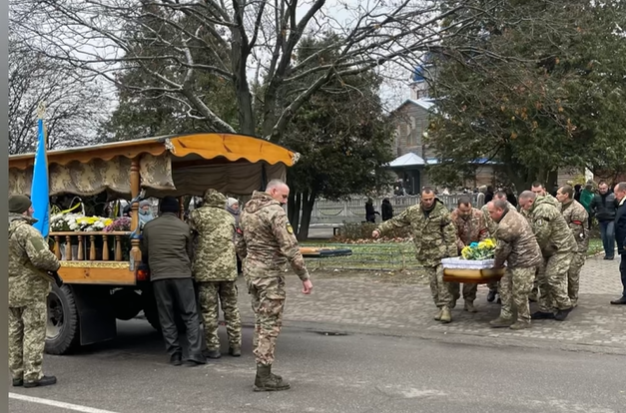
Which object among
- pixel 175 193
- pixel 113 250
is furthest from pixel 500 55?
pixel 113 250

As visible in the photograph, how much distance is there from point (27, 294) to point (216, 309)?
2.08 metres

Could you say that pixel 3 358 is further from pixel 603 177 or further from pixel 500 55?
pixel 603 177

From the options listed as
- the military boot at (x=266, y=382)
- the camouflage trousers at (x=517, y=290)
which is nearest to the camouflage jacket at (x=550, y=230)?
the camouflage trousers at (x=517, y=290)

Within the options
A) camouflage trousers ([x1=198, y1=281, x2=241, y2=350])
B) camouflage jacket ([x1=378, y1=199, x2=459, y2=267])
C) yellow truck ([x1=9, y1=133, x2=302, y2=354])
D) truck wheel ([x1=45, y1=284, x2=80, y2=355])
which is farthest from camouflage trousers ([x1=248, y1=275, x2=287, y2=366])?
camouflage jacket ([x1=378, y1=199, x2=459, y2=267])

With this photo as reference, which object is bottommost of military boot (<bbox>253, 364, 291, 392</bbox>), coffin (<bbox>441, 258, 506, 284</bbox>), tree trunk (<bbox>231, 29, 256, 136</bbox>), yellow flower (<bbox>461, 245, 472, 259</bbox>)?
military boot (<bbox>253, 364, 291, 392</bbox>)

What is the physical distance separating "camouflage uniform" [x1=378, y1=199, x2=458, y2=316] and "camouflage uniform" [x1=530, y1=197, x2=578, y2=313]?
3.88 feet

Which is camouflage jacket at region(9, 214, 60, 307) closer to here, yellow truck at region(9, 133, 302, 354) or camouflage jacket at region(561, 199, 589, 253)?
yellow truck at region(9, 133, 302, 354)

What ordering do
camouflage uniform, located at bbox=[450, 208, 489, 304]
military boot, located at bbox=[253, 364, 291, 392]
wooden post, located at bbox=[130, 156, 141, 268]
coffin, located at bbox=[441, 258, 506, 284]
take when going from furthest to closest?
camouflage uniform, located at bbox=[450, 208, 489, 304] < coffin, located at bbox=[441, 258, 506, 284] < wooden post, located at bbox=[130, 156, 141, 268] < military boot, located at bbox=[253, 364, 291, 392]

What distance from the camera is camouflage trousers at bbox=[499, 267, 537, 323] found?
9.22 m

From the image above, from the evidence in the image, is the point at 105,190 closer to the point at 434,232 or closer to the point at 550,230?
the point at 434,232

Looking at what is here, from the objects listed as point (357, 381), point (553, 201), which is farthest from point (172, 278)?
point (553, 201)

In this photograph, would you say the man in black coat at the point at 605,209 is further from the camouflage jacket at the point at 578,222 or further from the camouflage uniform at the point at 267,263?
the camouflage uniform at the point at 267,263

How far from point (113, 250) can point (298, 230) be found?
68.9 feet

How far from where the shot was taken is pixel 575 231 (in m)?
10.7
